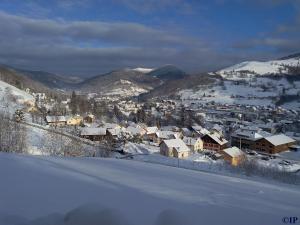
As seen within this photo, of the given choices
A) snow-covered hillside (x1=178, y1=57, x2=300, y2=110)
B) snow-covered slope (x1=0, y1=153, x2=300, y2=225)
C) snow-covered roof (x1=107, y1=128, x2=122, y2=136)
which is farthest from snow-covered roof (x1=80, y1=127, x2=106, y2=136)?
snow-covered hillside (x1=178, y1=57, x2=300, y2=110)

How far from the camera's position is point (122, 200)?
16.6 feet

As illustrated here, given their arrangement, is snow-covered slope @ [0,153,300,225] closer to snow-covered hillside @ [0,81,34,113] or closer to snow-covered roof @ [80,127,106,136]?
snow-covered roof @ [80,127,106,136]

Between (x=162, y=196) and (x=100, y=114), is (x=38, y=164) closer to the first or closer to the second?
(x=162, y=196)

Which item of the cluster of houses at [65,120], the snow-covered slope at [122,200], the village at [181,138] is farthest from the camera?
the cluster of houses at [65,120]

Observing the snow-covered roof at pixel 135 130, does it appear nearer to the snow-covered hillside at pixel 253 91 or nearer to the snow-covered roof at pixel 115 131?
the snow-covered roof at pixel 115 131

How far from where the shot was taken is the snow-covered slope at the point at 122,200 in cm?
422

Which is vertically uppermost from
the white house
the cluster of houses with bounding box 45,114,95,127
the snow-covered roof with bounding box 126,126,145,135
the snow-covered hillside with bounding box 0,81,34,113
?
the snow-covered hillside with bounding box 0,81,34,113

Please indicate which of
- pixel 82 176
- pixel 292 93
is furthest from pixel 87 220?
pixel 292 93

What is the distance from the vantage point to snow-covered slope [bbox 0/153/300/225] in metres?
4.22

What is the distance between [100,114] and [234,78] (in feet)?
421

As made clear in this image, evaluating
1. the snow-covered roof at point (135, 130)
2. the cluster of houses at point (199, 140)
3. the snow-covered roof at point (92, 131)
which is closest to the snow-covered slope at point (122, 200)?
the cluster of houses at point (199, 140)

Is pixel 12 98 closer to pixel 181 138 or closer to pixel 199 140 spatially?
pixel 181 138

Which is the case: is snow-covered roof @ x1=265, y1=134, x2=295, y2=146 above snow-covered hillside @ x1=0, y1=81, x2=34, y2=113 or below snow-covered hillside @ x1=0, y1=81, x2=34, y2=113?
below

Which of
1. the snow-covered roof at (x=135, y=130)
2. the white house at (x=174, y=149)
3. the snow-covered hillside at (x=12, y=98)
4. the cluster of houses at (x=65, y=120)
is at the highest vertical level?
the snow-covered hillside at (x=12, y=98)
